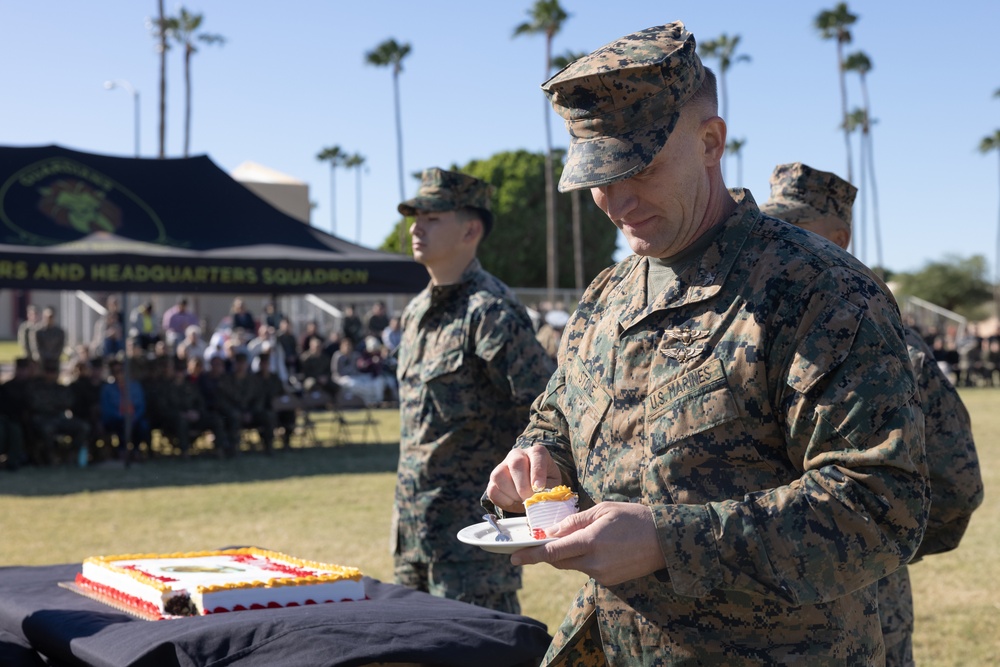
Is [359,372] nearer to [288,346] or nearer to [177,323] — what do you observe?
[288,346]

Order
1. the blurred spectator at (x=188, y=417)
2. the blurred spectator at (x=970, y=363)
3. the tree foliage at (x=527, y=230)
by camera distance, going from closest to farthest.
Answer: the blurred spectator at (x=188, y=417) → the blurred spectator at (x=970, y=363) → the tree foliage at (x=527, y=230)

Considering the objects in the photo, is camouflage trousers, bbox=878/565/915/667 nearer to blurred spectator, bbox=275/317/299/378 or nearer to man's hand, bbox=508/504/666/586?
man's hand, bbox=508/504/666/586

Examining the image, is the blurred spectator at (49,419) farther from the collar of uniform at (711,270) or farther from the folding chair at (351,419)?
the collar of uniform at (711,270)

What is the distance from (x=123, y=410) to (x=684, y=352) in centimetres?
1332

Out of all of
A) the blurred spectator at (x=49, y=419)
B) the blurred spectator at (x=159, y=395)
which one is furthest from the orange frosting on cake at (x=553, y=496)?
the blurred spectator at (x=159, y=395)

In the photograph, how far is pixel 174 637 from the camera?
271cm

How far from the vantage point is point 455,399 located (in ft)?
14.8

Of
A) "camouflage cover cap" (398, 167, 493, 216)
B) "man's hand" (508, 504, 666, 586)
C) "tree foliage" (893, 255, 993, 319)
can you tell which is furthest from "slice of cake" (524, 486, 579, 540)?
"tree foliage" (893, 255, 993, 319)

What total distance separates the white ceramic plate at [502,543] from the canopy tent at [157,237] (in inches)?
453

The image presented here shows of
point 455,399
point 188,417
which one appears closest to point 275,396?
point 188,417

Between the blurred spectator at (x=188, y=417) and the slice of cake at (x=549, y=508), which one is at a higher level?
the blurred spectator at (x=188, y=417)

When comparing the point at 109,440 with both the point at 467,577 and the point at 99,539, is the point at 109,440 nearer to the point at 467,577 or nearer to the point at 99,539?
the point at 99,539

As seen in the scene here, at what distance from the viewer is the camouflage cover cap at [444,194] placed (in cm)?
473

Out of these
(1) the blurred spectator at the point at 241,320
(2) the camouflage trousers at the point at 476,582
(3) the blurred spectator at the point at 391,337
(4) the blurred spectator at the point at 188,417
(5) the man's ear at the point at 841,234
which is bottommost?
(2) the camouflage trousers at the point at 476,582
